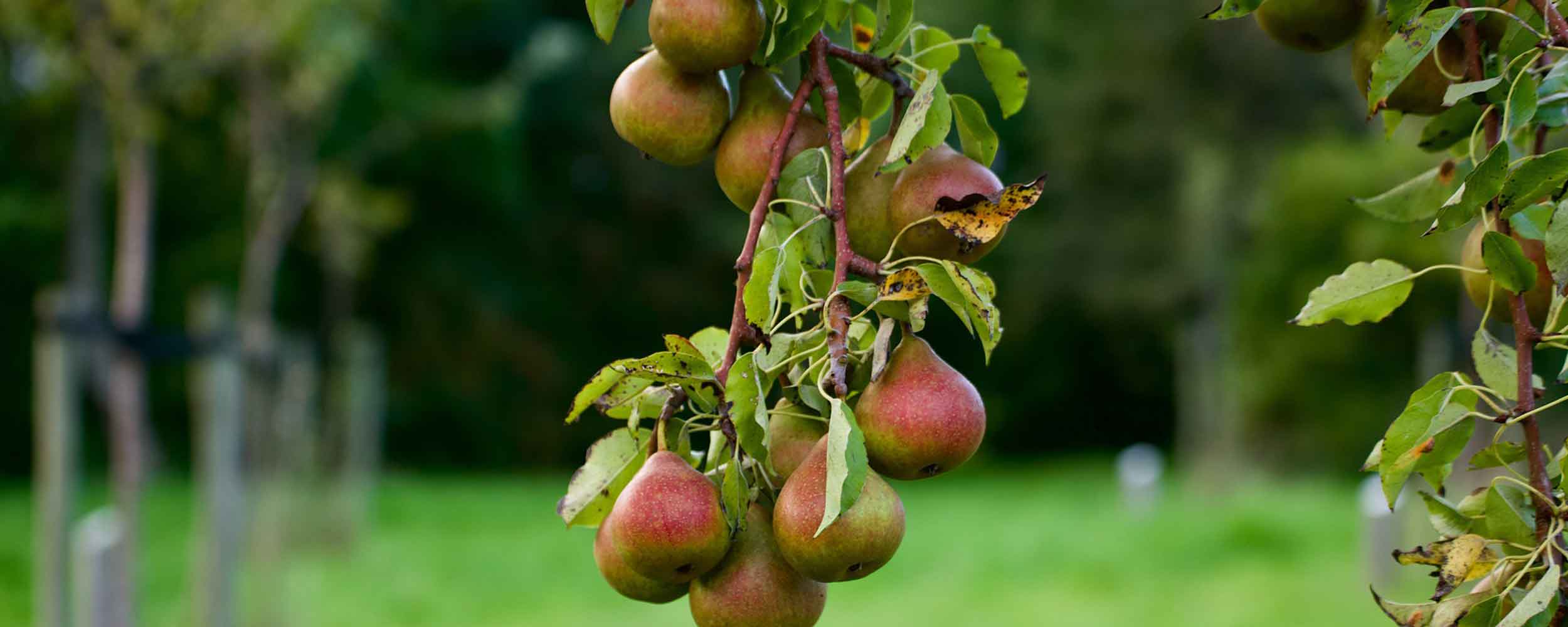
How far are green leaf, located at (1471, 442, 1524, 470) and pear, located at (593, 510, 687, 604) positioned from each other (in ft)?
1.40

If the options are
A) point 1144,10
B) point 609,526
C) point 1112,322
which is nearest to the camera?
point 609,526

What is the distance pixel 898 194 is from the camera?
2.48 feet

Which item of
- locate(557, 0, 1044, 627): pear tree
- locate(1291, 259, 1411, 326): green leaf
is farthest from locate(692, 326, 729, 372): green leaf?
locate(1291, 259, 1411, 326): green leaf

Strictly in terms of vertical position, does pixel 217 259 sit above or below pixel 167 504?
above

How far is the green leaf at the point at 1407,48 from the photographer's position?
2.38 feet

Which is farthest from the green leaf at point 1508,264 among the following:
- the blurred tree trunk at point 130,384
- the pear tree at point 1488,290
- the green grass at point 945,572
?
the green grass at point 945,572

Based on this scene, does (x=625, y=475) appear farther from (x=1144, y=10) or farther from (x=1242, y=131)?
(x=1242, y=131)

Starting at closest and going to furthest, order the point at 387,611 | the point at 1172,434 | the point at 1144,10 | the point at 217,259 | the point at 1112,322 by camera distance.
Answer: the point at 387,611
the point at 1144,10
the point at 217,259
the point at 1112,322
the point at 1172,434

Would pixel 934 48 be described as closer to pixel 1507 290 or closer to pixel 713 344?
pixel 713 344

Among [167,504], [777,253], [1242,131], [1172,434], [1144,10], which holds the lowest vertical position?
[1172,434]

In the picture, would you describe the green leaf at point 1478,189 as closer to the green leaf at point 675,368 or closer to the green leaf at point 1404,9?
the green leaf at point 1404,9

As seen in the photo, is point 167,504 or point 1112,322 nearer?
point 167,504

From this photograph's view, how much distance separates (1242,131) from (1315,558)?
475 centimetres

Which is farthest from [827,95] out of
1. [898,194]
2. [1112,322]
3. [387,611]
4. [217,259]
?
[1112,322]
